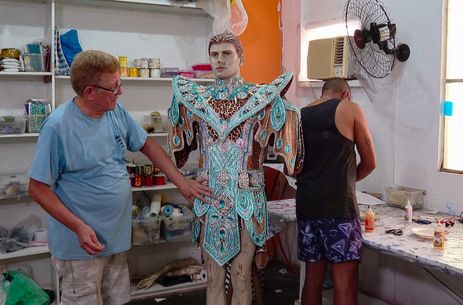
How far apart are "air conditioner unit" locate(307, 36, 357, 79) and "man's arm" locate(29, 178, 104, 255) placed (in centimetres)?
214

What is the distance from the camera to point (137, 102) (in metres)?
3.72

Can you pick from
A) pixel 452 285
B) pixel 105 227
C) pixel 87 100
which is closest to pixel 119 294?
pixel 105 227

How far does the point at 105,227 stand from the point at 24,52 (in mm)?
1849

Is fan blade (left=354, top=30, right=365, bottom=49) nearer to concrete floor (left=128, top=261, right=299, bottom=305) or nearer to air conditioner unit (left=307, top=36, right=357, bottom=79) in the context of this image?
air conditioner unit (left=307, top=36, right=357, bottom=79)

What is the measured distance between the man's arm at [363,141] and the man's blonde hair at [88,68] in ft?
3.84

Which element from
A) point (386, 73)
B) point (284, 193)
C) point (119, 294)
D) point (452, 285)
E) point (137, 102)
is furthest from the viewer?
point (284, 193)

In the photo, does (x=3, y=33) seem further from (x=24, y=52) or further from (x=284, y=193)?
(x=284, y=193)

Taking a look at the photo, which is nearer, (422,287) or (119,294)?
(119,294)

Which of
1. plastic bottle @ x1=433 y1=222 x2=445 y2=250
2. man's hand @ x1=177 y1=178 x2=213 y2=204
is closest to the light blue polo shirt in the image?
man's hand @ x1=177 y1=178 x2=213 y2=204

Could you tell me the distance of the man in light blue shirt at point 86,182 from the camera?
175 cm

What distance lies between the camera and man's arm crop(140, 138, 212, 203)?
81.8 inches

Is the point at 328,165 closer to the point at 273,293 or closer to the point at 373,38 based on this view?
the point at 373,38

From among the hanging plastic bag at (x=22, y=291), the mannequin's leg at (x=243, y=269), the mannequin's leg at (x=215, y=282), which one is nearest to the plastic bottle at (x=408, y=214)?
the mannequin's leg at (x=243, y=269)

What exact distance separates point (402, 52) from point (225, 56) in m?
1.37
